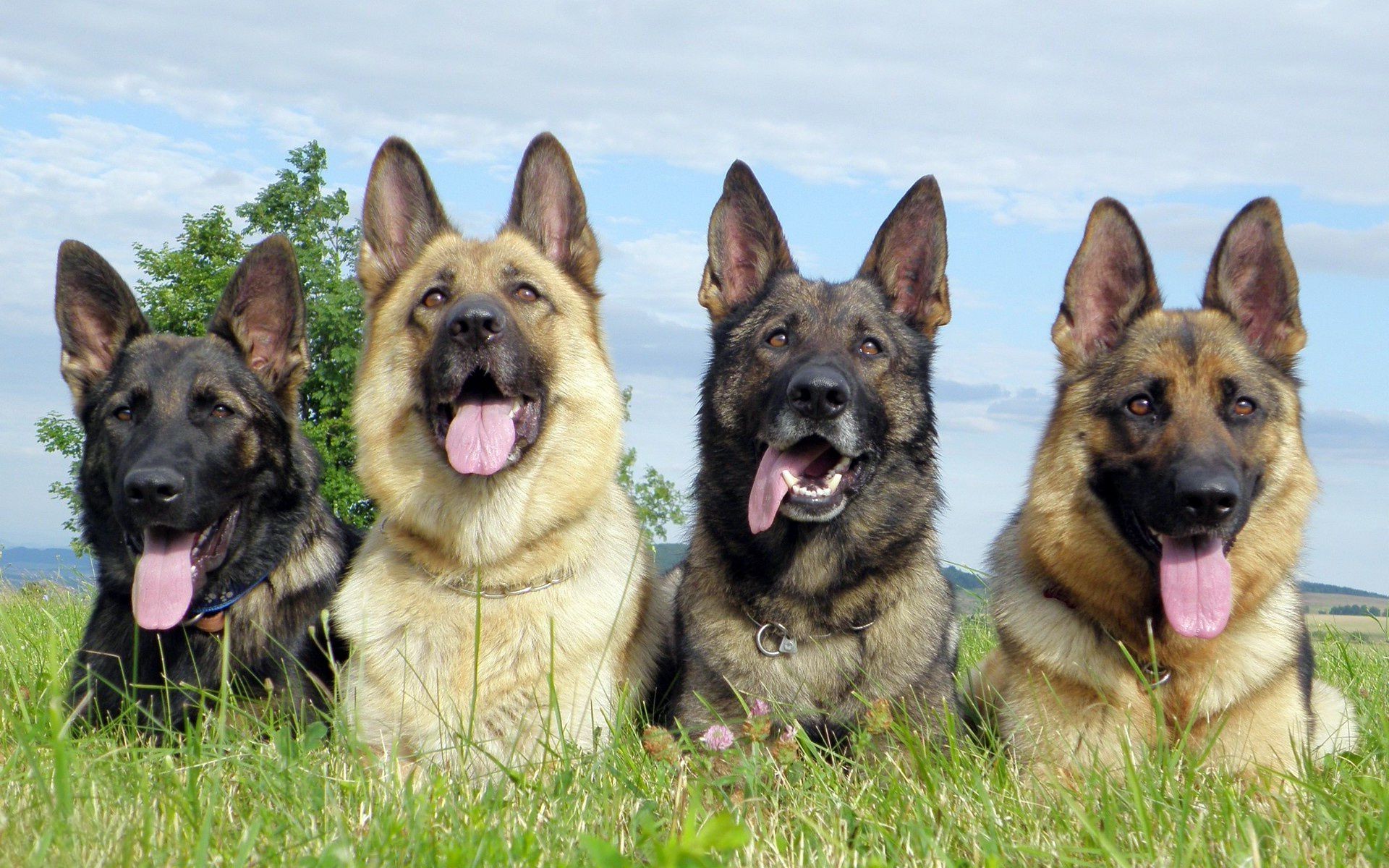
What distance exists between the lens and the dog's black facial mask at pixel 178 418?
189 inches

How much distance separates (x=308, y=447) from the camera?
5.48 m

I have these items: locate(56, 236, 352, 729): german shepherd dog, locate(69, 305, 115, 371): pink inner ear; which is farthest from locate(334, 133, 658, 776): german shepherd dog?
locate(69, 305, 115, 371): pink inner ear

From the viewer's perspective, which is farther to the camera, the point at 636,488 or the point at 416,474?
the point at 636,488

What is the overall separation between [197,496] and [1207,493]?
4098 millimetres

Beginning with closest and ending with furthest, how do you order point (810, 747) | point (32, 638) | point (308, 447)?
point (810, 747) → point (308, 447) → point (32, 638)

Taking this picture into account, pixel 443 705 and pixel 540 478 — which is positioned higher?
pixel 540 478

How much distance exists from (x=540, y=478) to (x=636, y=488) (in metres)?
47.2

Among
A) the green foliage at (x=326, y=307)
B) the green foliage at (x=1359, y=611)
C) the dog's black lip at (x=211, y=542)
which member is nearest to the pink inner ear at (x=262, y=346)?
the dog's black lip at (x=211, y=542)

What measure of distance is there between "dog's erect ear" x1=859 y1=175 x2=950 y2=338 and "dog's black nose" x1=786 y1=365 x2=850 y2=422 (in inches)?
35.9

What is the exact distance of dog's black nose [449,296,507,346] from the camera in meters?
4.51

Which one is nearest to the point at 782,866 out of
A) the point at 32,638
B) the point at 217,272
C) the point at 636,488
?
the point at 32,638

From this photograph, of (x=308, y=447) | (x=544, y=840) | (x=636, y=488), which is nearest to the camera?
(x=544, y=840)

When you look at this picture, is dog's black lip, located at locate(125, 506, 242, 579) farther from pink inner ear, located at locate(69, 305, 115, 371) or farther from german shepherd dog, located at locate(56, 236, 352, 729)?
pink inner ear, located at locate(69, 305, 115, 371)

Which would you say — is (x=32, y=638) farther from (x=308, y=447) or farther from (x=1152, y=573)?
(x=1152, y=573)
